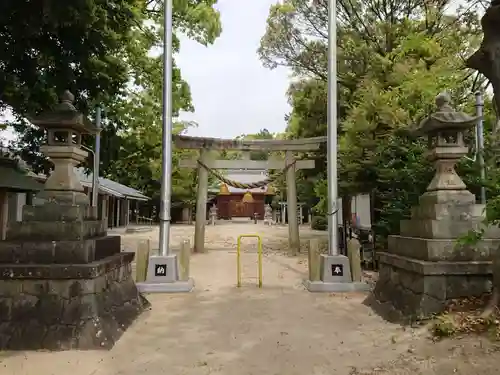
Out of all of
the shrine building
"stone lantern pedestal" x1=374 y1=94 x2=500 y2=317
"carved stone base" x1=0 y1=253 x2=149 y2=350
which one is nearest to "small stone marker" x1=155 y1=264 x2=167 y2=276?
"carved stone base" x1=0 y1=253 x2=149 y2=350

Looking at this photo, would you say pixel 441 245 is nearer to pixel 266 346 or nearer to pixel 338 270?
pixel 266 346

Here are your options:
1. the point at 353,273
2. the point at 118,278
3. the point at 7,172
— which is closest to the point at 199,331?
the point at 118,278

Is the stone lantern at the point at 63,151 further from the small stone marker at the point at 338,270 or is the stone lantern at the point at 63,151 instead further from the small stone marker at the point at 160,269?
the small stone marker at the point at 338,270

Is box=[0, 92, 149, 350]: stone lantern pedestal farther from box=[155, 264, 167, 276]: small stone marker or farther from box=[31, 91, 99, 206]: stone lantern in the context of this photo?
box=[155, 264, 167, 276]: small stone marker

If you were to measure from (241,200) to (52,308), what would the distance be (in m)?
43.7

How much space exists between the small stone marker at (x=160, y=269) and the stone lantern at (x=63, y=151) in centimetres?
296

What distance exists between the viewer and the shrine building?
1880 inches

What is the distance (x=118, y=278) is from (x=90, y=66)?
5.34m

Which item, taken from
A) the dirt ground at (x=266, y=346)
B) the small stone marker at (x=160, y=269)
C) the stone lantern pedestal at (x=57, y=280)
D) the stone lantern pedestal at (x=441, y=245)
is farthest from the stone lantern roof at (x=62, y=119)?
the stone lantern pedestal at (x=441, y=245)

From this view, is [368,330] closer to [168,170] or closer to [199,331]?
[199,331]

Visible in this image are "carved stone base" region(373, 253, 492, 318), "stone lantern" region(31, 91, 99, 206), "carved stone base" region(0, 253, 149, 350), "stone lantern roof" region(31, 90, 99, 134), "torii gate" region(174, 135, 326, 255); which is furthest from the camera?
"torii gate" region(174, 135, 326, 255)

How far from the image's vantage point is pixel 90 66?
9.75m

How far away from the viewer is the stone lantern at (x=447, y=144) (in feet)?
20.4

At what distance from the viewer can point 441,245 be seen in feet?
18.7
